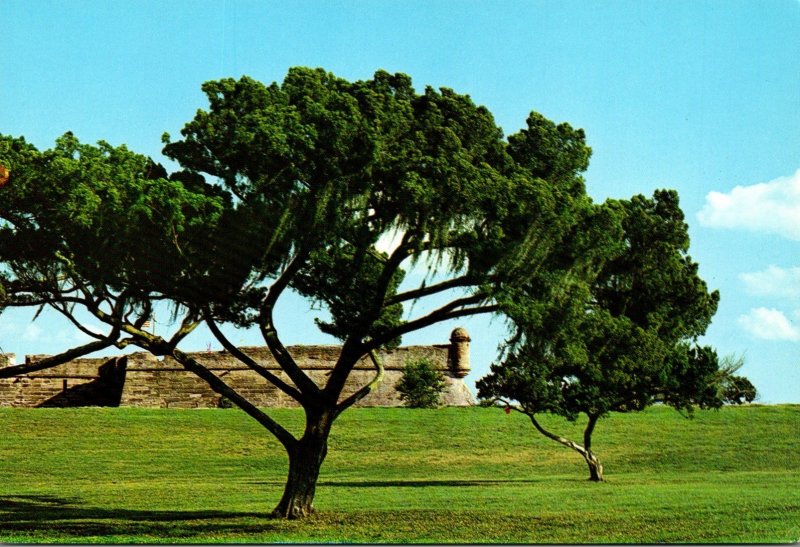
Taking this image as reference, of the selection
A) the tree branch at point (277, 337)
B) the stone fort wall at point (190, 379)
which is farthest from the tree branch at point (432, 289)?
the stone fort wall at point (190, 379)

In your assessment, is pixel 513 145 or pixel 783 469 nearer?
pixel 513 145

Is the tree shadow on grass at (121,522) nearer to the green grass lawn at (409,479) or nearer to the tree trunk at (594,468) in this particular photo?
the green grass lawn at (409,479)

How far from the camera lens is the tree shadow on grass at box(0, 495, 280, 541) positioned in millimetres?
14500

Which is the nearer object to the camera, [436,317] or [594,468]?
[436,317]

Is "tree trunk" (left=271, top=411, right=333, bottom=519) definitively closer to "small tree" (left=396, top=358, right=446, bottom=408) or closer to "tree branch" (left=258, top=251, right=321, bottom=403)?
"tree branch" (left=258, top=251, right=321, bottom=403)

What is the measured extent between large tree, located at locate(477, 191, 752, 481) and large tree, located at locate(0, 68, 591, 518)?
69cm

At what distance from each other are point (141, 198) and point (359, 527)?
574 centimetres

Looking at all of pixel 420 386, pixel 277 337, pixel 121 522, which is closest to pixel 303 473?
pixel 277 337

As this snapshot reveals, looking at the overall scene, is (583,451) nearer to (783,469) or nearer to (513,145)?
(783,469)

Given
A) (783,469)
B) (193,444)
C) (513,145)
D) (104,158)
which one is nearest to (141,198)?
(104,158)

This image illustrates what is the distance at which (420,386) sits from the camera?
3953 centimetres

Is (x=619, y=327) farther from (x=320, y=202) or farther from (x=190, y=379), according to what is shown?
(x=190, y=379)

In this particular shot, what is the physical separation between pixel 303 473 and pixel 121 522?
293cm

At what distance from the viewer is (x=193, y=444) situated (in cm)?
3112
